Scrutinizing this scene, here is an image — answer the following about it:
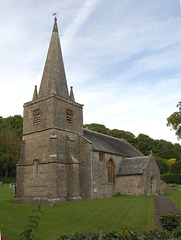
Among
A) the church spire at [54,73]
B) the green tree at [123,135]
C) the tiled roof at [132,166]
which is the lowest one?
the tiled roof at [132,166]

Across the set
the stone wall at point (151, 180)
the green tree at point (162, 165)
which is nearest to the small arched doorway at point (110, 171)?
the stone wall at point (151, 180)

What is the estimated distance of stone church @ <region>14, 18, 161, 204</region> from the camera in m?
21.3

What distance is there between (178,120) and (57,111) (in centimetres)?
1790

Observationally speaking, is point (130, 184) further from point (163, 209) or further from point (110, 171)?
point (163, 209)

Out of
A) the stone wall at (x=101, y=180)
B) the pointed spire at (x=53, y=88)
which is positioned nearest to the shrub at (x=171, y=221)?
the stone wall at (x=101, y=180)

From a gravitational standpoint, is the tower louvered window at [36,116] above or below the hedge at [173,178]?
above

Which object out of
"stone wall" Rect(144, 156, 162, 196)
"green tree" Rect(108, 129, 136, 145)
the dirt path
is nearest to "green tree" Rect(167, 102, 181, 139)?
"stone wall" Rect(144, 156, 162, 196)

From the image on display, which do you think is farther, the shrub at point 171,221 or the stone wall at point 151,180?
the stone wall at point 151,180

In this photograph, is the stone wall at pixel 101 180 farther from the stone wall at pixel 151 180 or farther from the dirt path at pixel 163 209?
the dirt path at pixel 163 209

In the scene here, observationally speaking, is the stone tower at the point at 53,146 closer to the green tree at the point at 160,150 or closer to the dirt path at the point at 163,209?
the dirt path at the point at 163,209

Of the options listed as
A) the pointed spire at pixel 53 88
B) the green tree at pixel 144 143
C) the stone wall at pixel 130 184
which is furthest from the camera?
the green tree at pixel 144 143

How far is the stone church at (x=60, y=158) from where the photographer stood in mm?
21297

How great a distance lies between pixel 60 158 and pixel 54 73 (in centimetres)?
945

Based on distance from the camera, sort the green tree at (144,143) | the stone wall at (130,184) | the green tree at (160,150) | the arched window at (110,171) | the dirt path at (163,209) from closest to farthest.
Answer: the dirt path at (163,209) < the stone wall at (130,184) < the arched window at (110,171) < the green tree at (144,143) < the green tree at (160,150)
